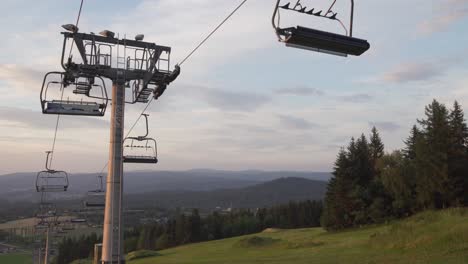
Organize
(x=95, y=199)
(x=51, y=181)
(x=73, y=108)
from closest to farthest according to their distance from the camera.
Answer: (x=73, y=108) → (x=95, y=199) → (x=51, y=181)

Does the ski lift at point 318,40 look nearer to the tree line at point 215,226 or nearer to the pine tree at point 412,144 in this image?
the pine tree at point 412,144

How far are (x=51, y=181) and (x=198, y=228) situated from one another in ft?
284

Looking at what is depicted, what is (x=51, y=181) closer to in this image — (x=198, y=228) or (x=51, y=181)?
(x=51, y=181)

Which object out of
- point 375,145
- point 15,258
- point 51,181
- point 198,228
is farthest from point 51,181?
point 15,258

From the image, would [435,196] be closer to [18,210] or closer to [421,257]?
[421,257]

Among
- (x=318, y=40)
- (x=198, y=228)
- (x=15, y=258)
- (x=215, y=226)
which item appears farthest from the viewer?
(x=15, y=258)

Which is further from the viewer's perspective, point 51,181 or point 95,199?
point 51,181

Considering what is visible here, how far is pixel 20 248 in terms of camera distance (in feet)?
480

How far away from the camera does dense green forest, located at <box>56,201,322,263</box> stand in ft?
373

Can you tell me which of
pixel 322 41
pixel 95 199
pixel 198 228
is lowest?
pixel 198 228

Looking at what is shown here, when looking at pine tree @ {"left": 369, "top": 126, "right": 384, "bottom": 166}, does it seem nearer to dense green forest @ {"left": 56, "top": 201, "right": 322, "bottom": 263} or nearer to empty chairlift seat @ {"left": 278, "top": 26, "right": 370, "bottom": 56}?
dense green forest @ {"left": 56, "top": 201, "right": 322, "bottom": 263}

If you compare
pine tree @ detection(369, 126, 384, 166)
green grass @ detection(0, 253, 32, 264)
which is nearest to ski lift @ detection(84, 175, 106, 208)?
pine tree @ detection(369, 126, 384, 166)

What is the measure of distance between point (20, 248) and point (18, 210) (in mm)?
38580

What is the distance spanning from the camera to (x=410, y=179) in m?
62.5
